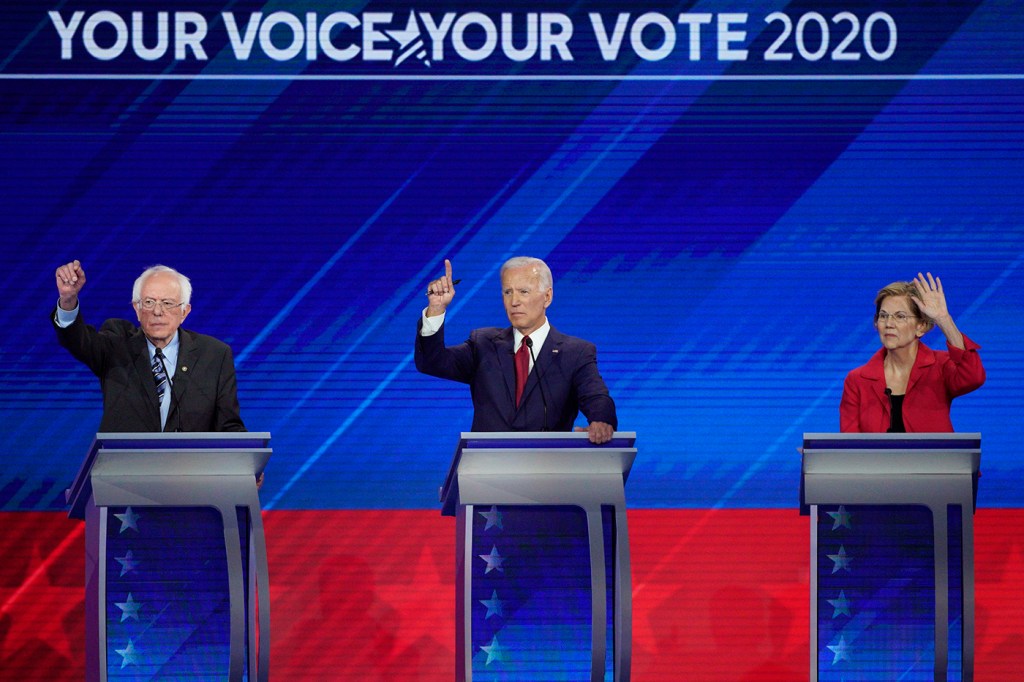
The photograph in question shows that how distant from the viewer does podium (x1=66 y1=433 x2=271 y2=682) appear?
3.84m

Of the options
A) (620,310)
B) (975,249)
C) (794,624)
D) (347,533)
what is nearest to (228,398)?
(347,533)

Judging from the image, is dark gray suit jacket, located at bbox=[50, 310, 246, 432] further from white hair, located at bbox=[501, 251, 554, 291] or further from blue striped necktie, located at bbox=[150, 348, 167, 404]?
white hair, located at bbox=[501, 251, 554, 291]

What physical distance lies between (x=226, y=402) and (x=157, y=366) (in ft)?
0.77

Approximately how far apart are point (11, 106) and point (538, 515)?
320 centimetres

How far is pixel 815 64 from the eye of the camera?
592 centimetres

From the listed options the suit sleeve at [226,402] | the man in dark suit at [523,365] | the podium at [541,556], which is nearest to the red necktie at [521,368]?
the man in dark suit at [523,365]

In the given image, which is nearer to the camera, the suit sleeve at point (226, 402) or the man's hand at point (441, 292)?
the man's hand at point (441, 292)

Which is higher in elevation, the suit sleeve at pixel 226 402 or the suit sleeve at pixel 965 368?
the suit sleeve at pixel 965 368

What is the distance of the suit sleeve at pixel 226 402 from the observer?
441cm

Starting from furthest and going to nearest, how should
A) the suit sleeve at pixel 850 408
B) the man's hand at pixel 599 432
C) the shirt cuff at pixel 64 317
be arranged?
the suit sleeve at pixel 850 408, the shirt cuff at pixel 64 317, the man's hand at pixel 599 432

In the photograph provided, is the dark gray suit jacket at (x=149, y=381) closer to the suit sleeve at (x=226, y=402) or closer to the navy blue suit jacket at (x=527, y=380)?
the suit sleeve at (x=226, y=402)

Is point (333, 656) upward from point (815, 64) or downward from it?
downward

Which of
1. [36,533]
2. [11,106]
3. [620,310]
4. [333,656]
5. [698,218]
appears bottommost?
[333,656]

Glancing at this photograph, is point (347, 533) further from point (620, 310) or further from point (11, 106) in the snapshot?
point (11, 106)
